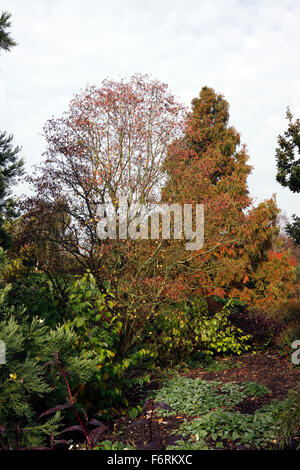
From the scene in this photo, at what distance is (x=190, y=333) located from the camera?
6.66 meters

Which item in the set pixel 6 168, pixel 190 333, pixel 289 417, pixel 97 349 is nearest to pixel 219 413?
pixel 289 417

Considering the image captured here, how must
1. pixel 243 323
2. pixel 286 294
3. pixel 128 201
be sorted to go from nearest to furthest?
pixel 128 201 → pixel 243 323 → pixel 286 294

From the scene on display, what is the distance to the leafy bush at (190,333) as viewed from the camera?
249 inches

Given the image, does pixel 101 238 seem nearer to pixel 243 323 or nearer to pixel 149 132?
pixel 149 132

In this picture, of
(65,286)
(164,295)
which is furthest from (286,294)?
(65,286)

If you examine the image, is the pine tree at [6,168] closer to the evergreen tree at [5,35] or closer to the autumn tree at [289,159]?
the evergreen tree at [5,35]


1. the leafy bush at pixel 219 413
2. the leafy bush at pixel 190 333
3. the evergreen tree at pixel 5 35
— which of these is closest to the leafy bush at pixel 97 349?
the leafy bush at pixel 219 413

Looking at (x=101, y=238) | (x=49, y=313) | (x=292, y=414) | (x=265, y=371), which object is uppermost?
(x=101, y=238)

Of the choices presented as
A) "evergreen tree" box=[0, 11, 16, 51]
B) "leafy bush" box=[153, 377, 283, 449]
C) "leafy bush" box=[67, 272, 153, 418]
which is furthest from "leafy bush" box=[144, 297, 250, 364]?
"evergreen tree" box=[0, 11, 16, 51]

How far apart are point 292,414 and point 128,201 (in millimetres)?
4053

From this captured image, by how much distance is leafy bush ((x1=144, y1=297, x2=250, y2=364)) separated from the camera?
6324 mm

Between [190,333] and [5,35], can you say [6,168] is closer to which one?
[5,35]

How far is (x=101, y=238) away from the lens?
19.2 feet

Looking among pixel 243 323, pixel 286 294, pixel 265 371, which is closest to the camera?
pixel 265 371
